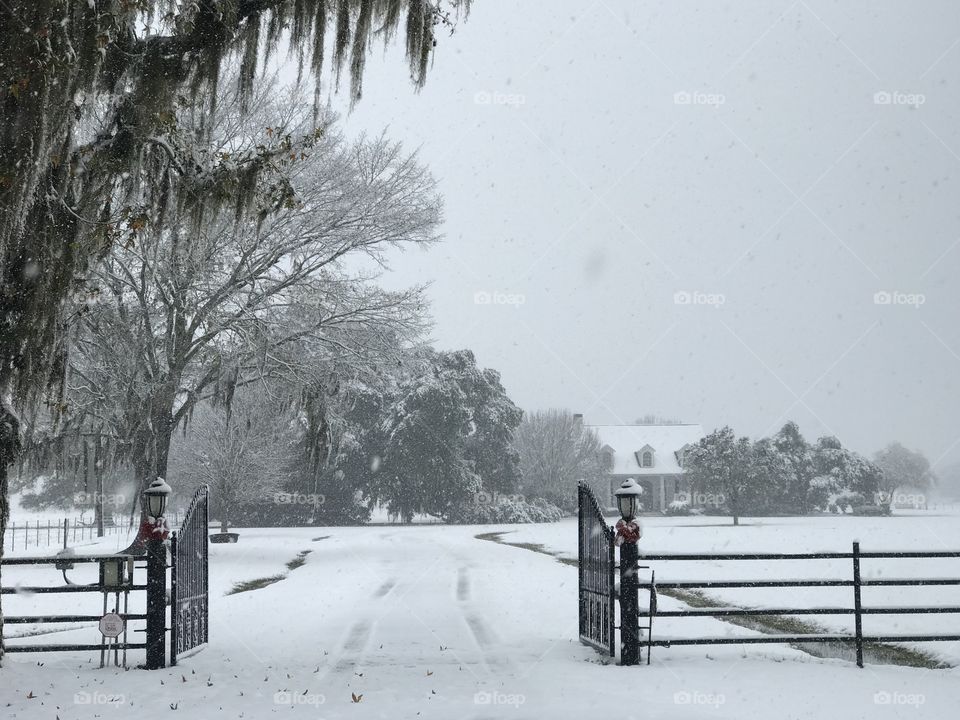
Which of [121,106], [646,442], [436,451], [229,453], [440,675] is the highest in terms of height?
[121,106]

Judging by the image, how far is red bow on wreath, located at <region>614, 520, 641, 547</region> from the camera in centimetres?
847

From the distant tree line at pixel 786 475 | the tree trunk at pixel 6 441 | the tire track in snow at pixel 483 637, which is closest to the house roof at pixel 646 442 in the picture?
the distant tree line at pixel 786 475

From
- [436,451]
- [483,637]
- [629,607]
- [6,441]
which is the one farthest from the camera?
[436,451]

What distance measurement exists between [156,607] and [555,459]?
4741 centimetres

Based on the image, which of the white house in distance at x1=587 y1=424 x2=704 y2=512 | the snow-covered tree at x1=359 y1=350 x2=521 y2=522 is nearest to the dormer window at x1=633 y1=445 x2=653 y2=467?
the white house in distance at x1=587 y1=424 x2=704 y2=512

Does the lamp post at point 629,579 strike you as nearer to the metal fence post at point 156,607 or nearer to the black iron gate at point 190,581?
the black iron gate at point 190,581

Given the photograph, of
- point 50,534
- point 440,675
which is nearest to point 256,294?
point 440,675

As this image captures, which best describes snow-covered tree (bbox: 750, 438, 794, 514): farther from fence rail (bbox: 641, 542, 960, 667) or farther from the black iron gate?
the black iron gate

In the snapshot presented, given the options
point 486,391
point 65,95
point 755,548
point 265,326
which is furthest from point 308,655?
point 486,391

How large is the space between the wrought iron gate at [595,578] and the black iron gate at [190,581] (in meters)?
3.94

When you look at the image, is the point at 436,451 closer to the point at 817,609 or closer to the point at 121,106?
the point at 817,609

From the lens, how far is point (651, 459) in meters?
64.1

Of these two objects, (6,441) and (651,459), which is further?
(651,459)

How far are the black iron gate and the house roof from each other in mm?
54617
